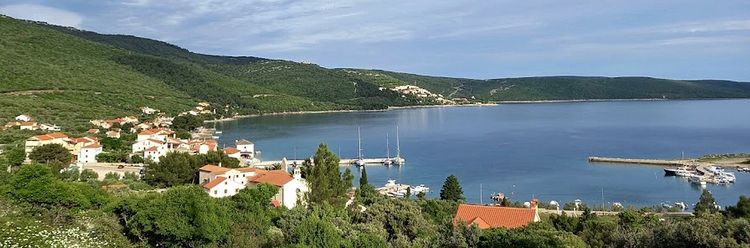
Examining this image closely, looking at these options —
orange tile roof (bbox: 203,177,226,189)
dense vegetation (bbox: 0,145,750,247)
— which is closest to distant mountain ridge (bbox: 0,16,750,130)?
orange tile roof (bbox: 203,177,226,189)

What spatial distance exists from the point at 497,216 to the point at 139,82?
8421 centimetres

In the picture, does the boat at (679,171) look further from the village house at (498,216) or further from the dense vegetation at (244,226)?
the village house at (498,216)

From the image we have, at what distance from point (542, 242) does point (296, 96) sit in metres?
127

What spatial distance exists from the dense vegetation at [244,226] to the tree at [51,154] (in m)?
10.2

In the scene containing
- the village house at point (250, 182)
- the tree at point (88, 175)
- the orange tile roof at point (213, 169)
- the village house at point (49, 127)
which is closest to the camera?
the village house at point (250, 182)

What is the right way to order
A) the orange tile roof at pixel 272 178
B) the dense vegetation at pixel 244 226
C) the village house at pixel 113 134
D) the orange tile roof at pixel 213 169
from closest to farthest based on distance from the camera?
the dense vegetation at pixel 244 226 < the orange tile roof at pixel 272 178 < the orange tile roof at pixel 213 169 < the village house at pixel 113 134

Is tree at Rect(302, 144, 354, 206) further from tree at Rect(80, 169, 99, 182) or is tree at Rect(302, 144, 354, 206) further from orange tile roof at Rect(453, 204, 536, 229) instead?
tree at Rect(80, 169, 99, 182)

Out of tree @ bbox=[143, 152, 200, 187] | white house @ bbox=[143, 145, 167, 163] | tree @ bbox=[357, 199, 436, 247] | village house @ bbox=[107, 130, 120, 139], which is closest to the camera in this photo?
tree @ bbox=[357, 199, 436, 247]

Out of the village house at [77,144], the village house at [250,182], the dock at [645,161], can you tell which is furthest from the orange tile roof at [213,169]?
the dock at [645,161]

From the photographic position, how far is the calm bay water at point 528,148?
42.0m

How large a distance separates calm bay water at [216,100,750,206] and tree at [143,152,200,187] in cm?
1720

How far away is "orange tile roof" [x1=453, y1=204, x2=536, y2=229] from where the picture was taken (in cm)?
1873

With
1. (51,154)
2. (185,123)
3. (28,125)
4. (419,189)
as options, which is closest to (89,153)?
(51,154)

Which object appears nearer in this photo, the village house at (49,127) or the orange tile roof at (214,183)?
the orange tile roof at (214,183)
